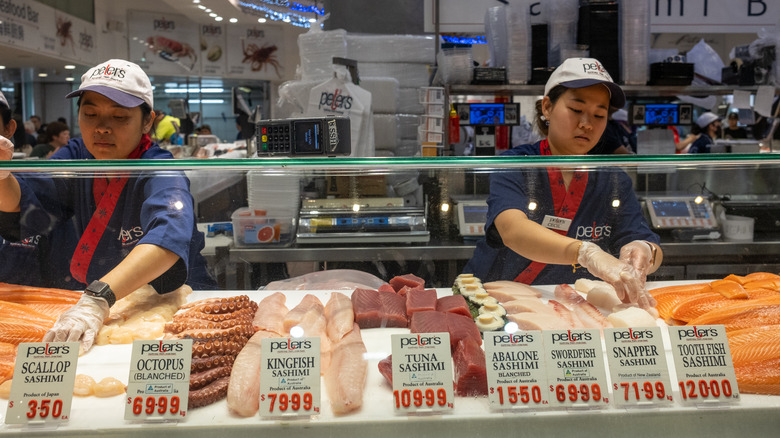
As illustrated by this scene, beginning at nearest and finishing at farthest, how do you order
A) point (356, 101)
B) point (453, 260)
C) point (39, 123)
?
1. point (453, 260)
2. point (356, 101)
3. point (39, 123)

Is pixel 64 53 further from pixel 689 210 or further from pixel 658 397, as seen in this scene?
pixel 658 397

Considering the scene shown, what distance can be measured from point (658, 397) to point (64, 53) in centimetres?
1222

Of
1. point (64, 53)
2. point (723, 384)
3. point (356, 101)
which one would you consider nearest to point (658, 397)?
point (723, 384)

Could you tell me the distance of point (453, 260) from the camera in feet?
6.42

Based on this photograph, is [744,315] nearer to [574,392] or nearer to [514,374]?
[574,392]

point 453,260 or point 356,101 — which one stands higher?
point 356,101

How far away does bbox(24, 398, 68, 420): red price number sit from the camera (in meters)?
1.29

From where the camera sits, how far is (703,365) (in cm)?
136

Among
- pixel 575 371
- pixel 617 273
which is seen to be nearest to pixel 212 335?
pixel 575 371

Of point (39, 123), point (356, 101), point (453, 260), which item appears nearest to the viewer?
point (453, 260)

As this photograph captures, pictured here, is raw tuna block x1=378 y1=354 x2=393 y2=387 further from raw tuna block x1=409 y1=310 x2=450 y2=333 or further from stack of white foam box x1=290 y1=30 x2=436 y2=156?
stack of white foam box x1=290 y1=30 x2=436 y2=156

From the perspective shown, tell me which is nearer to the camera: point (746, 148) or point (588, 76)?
point (588, 76)

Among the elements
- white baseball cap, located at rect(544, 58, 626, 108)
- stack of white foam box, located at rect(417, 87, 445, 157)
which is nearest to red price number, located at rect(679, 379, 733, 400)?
white baseball cap, located at rect(544, 58, 626, 108)

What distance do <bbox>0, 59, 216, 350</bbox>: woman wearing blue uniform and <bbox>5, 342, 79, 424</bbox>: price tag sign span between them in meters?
0.31
